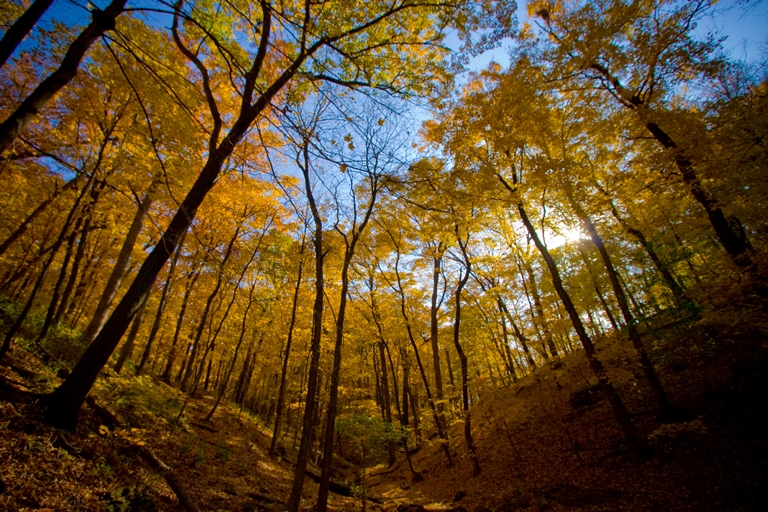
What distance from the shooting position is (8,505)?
3.06m

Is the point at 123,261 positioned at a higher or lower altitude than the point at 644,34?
lower

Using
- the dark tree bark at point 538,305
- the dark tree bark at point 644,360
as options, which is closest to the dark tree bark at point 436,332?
the dark tree bark at point 538,305

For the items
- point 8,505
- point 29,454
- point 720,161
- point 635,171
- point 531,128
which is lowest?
point 8,505

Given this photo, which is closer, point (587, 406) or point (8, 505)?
point (8, 505)

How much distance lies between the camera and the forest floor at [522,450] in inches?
159

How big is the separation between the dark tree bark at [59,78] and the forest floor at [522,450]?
151 inches

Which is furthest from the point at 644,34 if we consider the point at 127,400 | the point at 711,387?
the point at 127,400

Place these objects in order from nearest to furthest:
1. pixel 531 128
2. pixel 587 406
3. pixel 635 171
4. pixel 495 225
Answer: pixel 635 171 → pixel 531 128 → pixel 587 406 → pixel 495 225

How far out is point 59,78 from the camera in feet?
8.88

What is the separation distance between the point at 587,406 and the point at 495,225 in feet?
22.4

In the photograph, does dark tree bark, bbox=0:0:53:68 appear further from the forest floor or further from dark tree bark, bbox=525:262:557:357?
dark tree bark, bbox=525:262:557:357

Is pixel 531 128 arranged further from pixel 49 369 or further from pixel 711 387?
pixel 49 369

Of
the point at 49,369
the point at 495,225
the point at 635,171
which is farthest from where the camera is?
the point at 495,225

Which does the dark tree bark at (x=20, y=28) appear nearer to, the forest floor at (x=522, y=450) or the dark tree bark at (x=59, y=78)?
the dark tree bark at (x=59, y=78)
